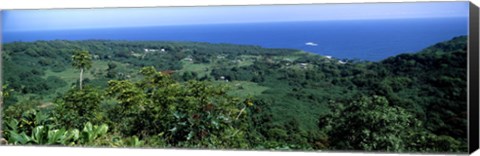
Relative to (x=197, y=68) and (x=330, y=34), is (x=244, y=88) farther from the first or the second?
(x=330, y=34)

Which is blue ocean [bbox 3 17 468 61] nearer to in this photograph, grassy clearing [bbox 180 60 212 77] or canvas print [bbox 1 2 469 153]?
canvas print [bbox 1 2 469 153]

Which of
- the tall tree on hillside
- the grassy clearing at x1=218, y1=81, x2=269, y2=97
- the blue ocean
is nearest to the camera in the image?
the blue ocean

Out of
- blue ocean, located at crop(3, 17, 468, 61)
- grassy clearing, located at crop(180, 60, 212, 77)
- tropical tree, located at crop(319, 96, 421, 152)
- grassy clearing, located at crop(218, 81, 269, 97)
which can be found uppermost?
blue ocean, located at crop(3, 17, 468, 61)

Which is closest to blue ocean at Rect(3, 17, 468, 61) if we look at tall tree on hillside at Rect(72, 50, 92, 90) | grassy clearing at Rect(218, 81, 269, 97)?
tall tree on hillside at Rect(72, 50, 92, 90)

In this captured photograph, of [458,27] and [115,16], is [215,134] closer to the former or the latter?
[115,16]

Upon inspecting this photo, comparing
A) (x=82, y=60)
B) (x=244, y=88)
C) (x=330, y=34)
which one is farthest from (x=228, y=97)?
(x=82, y=60)
